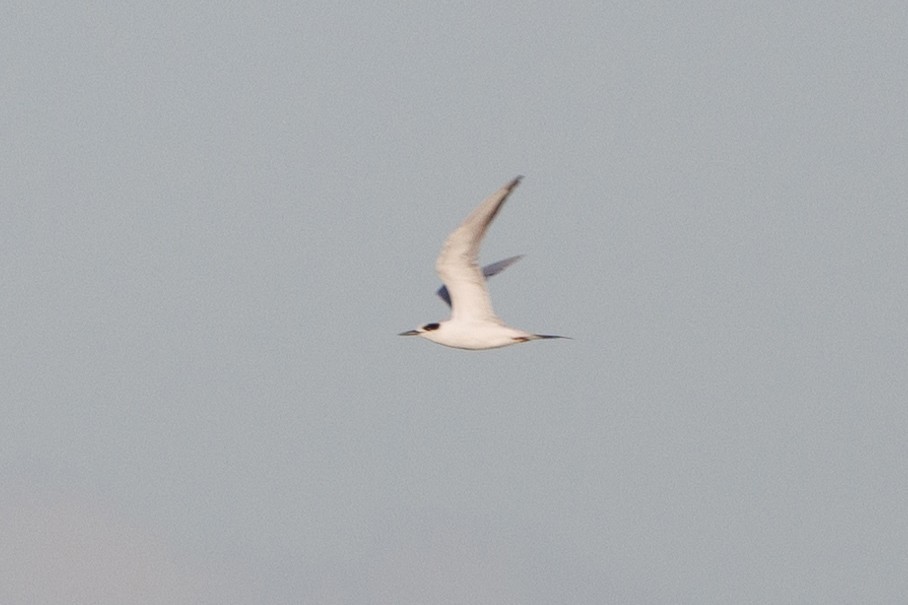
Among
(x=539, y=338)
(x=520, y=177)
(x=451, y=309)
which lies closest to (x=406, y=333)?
(x=451, y=309)

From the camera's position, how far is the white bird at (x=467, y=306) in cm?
4931

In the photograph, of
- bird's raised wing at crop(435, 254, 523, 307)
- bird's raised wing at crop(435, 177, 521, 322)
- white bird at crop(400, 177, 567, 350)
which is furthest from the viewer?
bird's raised wing at crop(435, 254, 523, 307)

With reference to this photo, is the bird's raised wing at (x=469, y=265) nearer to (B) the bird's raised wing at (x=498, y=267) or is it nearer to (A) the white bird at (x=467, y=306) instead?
(A) the white bird at (x=467, y=306)

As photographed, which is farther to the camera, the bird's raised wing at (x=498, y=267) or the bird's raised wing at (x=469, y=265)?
the bird's raised wing at (x=498, y=267)

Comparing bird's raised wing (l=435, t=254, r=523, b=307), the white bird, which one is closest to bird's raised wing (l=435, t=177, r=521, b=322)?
the white bird

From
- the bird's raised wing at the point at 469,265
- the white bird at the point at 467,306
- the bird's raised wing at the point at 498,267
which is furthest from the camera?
the bird's raised wing at the point at 498,267

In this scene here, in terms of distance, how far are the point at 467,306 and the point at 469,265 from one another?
176cm

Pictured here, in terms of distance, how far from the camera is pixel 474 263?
50.0 m

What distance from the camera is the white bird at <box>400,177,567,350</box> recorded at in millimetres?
49312

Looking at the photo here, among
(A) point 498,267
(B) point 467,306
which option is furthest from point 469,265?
(A) point 498,267

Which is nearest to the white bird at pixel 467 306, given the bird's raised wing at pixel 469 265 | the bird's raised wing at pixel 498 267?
the bird's raised wing at pixel 469 265

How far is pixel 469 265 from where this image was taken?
164 ft

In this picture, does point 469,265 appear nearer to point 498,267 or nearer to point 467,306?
point 467,306

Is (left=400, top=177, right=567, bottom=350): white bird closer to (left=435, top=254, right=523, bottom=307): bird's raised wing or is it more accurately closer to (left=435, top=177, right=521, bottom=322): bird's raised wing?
(left=435, top=177, right=521, bottom=322): bird's raised wing
